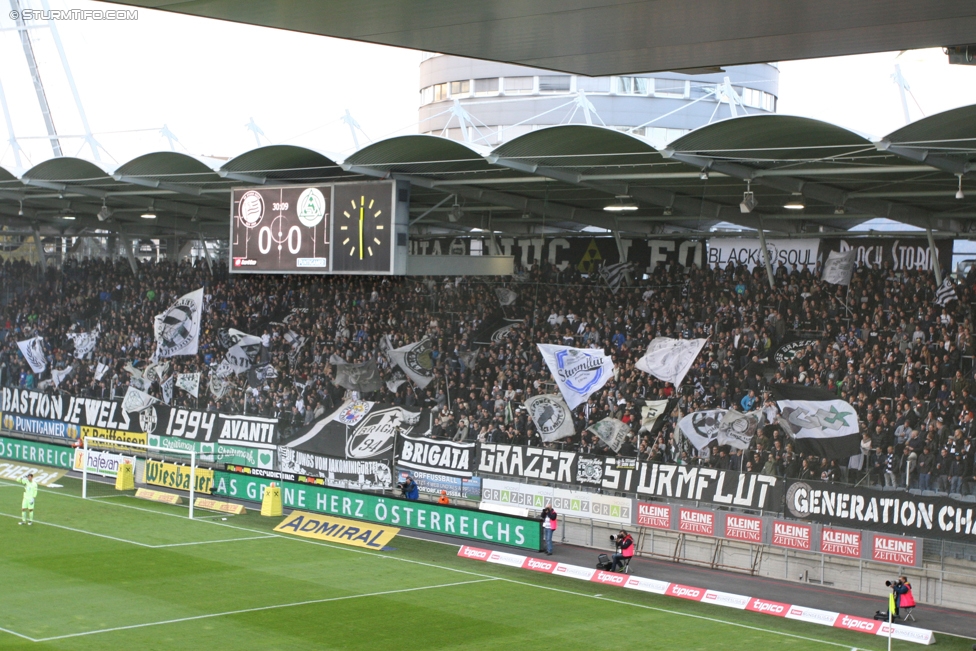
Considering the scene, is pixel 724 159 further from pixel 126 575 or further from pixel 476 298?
pixel 126 575

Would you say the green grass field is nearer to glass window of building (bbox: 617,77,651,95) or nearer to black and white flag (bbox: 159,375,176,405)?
black and white flag (bbox: 159,375,176,405)

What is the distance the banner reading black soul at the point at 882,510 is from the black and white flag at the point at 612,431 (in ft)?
15.4

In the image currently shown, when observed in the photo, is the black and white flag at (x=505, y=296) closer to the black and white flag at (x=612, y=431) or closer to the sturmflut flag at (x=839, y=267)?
the black and white flag at (x=612, y=431)

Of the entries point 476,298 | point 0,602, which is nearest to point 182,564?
point 0,602

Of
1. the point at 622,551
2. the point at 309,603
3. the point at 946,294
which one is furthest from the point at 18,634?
the point at 946,294

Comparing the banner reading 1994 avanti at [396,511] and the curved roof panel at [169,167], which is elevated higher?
the curved roof panel at [169,167]

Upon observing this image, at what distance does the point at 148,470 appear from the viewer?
3312 centimetres

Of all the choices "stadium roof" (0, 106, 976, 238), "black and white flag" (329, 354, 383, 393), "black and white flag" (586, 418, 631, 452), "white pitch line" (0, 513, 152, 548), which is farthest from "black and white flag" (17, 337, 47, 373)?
"black and white flag" (586, 418, 631, 452)

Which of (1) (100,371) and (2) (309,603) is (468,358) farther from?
(1) (100,371)

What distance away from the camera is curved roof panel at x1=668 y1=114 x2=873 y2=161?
20.8 meters

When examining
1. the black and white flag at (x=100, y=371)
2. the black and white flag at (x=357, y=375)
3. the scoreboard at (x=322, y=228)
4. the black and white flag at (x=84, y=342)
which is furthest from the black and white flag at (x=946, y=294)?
the black and white flag at (x=84, y=342)

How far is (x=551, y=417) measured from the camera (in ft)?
92.5

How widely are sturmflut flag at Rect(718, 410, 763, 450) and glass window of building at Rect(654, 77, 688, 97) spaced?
151 feet

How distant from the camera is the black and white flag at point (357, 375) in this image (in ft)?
107
